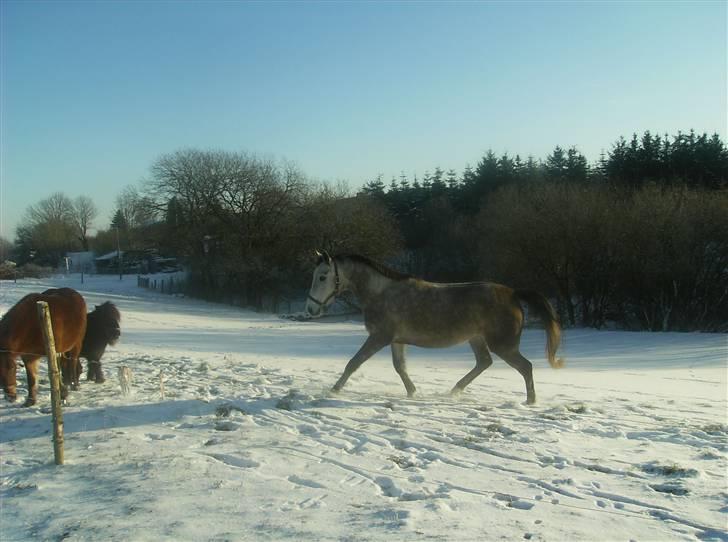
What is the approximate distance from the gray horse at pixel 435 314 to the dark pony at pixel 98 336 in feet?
11.8

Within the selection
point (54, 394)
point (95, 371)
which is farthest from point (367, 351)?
point (95, 371)

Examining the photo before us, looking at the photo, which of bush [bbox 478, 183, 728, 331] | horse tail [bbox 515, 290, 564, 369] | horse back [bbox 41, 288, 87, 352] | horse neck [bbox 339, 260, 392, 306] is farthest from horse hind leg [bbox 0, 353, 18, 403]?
bush [bbox 478, 183, 728, 331]

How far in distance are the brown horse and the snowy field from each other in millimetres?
372

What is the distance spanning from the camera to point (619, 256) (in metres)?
29.1

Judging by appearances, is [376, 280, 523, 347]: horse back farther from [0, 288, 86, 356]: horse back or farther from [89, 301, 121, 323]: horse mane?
[89, 301, 121, 323]: horse mane

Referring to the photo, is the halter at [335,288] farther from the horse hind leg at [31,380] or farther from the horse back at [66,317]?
the horse hind leg at [31,380]

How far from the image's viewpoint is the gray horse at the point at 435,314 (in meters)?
8.07

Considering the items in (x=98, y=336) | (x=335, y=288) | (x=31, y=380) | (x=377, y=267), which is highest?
(x=377, y=267)

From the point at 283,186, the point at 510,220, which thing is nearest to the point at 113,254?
the point at 283,186

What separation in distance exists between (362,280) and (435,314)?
48.8 inches

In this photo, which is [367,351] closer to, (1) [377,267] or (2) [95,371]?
(1) [377,267]

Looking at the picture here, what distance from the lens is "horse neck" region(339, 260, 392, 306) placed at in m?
8.44

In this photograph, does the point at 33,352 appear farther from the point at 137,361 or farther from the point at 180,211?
the point at 180,211

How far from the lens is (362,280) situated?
8.52 metres
